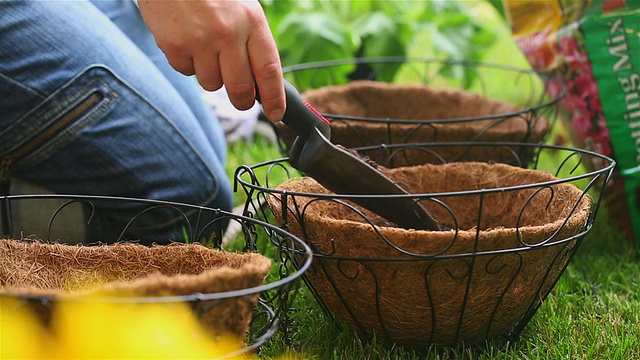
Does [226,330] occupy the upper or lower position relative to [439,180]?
upper

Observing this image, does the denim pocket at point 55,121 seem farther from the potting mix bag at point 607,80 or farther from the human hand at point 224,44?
the potting mix bag at point 607,80

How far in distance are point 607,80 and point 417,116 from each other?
1.53 ft

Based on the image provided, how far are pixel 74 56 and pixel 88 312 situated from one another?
0.73 meters

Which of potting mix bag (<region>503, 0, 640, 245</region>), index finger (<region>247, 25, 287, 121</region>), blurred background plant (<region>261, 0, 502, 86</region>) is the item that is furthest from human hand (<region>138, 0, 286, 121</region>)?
blurred background plant (<region>261, 0, 502, 86</region>)

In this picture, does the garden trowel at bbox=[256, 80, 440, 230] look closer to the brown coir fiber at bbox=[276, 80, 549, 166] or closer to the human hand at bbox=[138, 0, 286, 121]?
the human hand at bbox=[138, 0, 286, 121]

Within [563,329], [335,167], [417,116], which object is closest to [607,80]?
[417,116]

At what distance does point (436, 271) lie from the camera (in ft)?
3.10

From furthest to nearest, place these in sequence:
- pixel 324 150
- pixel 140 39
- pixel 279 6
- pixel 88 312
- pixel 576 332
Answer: pixel 279 6 < pixel 140 39 < pixel 576 332 < pixel 324 150 < pixel 88 312

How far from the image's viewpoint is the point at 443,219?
4.25 feet

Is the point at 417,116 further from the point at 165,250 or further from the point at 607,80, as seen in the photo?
the point at 165,250

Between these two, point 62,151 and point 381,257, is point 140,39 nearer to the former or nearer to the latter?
point 62,151

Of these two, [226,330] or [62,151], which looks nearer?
[226,330]

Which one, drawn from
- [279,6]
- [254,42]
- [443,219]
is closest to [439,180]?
[443,219]

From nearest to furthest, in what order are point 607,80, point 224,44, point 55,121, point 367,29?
point 224,44, point 55,121, point 607,80, point 367,29
